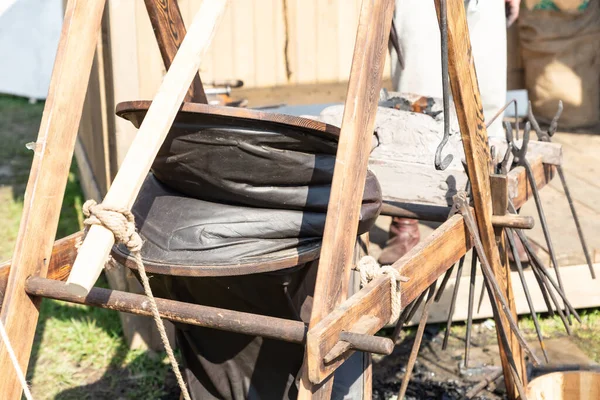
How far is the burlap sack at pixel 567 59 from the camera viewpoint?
246 inches

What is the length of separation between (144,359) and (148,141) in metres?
2.40

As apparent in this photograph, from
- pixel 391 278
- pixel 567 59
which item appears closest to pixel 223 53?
pixel 567 59

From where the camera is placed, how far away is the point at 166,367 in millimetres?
3754

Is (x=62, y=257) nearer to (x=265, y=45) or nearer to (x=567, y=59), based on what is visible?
(x=265, y=45)

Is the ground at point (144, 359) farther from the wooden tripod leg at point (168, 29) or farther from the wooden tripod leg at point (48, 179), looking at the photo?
the wooden tripod leg at point (48, 179)

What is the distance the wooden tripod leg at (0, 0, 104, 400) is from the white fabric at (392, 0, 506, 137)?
226cm

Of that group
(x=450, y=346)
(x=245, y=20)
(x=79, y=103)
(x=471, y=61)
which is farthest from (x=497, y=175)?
(x=245, y=20)

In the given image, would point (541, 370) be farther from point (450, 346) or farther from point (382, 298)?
point (382, 298)

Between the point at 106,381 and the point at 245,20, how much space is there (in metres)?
2.58

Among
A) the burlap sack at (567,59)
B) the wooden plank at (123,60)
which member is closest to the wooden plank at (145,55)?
the wooden plank at (123,60)

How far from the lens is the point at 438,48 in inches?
153

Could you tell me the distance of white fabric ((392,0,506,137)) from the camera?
151 inches

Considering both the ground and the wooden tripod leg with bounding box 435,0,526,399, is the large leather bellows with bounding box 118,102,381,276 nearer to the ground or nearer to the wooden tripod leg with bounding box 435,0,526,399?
the wooden tripod leg with bounding box 435,0,526,399

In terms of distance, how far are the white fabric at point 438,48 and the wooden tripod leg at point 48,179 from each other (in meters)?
2.26
